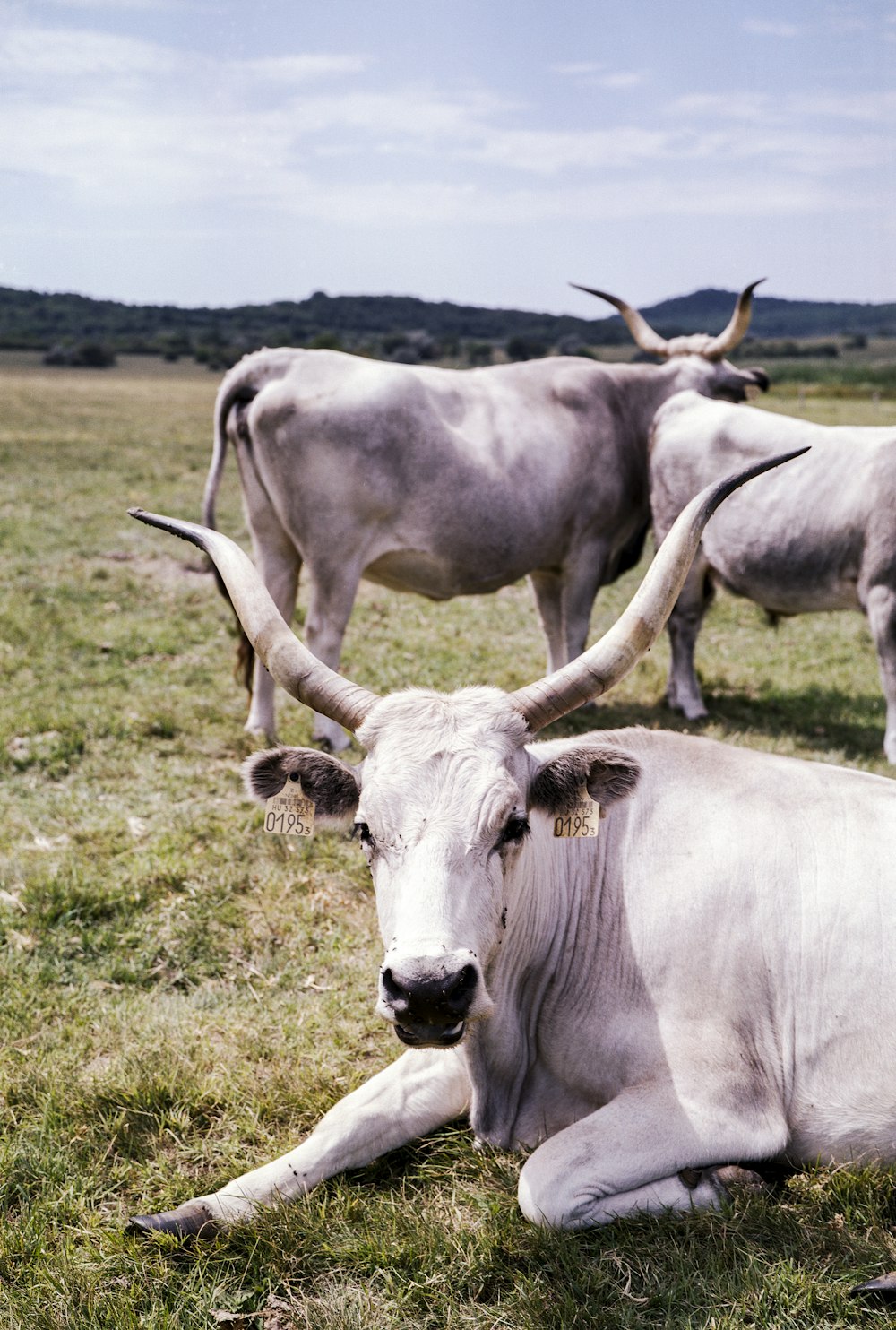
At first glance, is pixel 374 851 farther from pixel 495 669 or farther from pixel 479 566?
pixel 495 669

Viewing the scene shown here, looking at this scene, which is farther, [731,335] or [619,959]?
[731,335]

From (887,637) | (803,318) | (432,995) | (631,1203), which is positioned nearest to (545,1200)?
(631,1203)

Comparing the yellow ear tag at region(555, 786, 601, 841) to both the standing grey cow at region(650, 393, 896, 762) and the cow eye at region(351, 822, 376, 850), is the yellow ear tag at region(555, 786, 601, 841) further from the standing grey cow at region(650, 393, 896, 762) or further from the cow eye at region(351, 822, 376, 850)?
the standing grey cow at region(650, 393, 896, 762)

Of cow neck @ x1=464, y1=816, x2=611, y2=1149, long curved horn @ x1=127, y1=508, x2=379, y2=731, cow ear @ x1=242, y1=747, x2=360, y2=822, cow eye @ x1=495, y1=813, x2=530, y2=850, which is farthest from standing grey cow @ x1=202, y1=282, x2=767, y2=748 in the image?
cow eye @ x1=495, y1=813, x2=530, y2=850

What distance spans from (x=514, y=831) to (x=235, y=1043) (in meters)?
1.80

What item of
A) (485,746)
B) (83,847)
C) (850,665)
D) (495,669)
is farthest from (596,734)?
(850,665)

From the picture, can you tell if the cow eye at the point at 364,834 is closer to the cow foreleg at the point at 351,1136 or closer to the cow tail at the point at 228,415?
the cow foreleg at the point at 351,1136

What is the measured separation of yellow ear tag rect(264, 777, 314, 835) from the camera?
3842mm

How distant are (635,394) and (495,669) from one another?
251 centimetres

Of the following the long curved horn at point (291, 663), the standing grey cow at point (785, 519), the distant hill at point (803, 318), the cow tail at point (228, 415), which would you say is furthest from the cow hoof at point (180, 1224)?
the distant hill at point (803, 318)

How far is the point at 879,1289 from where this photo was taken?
10.4ft

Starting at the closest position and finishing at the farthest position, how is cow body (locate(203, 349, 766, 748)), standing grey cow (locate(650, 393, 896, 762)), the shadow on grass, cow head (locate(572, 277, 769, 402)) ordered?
cow body (locate(203, 349, 766, 748)), standing grey cow (locate(650, 393, 896, 762)), the shadow on grass, cow head (locate(572, 277, 769, 402))

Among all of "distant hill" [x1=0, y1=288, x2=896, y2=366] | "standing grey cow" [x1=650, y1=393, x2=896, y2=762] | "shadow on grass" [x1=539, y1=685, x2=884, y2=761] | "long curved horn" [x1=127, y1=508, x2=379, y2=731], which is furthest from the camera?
"distant hill" [x1=0, y1=288, x2=896, y2=366]

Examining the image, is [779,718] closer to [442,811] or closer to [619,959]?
[619,959]
